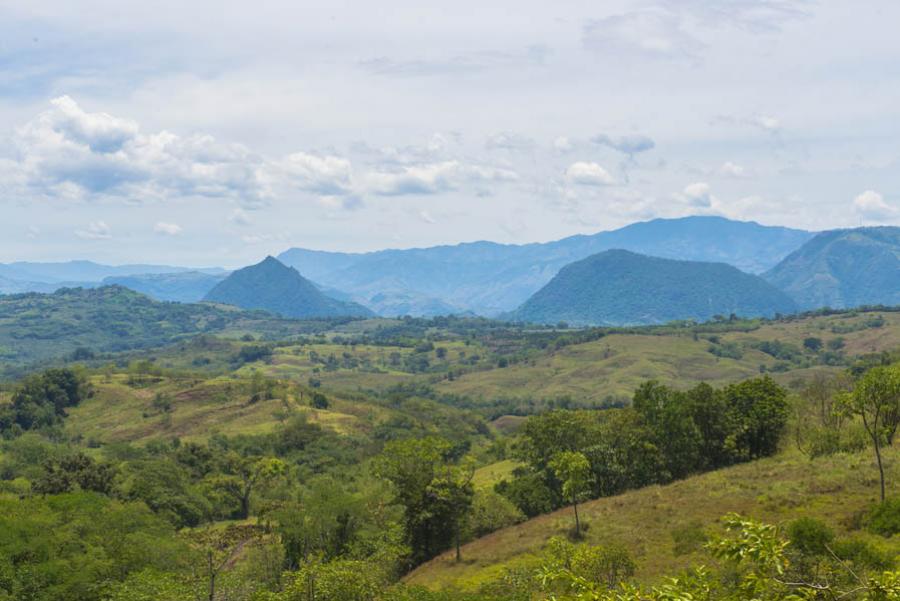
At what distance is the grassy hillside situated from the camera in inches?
1941

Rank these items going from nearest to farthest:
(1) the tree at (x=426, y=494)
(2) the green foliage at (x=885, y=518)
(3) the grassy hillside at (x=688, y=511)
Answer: (2) the green foliage at (x=885, y=518)
(3) the grassy hillside at (x=688, y=511)
(1) the tree at (x=426, y=494)

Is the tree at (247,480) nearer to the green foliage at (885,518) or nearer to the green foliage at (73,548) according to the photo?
the green foliage at (73,548)

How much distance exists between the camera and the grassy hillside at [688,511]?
162 feet

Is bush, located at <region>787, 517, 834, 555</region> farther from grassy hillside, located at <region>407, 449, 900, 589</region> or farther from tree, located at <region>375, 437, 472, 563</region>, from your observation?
tree, located at <region>375, 437, 472, 563</region>

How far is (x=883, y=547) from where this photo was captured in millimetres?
38719

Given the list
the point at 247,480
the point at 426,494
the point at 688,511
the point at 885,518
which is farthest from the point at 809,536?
the point at 247,480

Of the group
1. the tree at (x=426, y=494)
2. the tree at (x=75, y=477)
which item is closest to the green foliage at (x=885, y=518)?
the tree at (x=426, y=494)

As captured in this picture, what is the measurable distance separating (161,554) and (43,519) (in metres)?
11.7

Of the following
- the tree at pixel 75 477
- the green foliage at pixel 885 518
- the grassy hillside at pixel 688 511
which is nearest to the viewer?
the green foliage at pixel 885 518

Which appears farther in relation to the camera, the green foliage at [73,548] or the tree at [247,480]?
the tree at [247,480]

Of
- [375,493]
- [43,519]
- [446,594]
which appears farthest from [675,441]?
[43,519]

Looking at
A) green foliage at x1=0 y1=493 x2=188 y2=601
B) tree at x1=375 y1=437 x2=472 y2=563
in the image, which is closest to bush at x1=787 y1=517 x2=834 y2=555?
tree at x1=375 y1=437 x2=472 y2=563

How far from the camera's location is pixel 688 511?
57.7 m

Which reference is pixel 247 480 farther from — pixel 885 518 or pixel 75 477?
pixel 885 518
